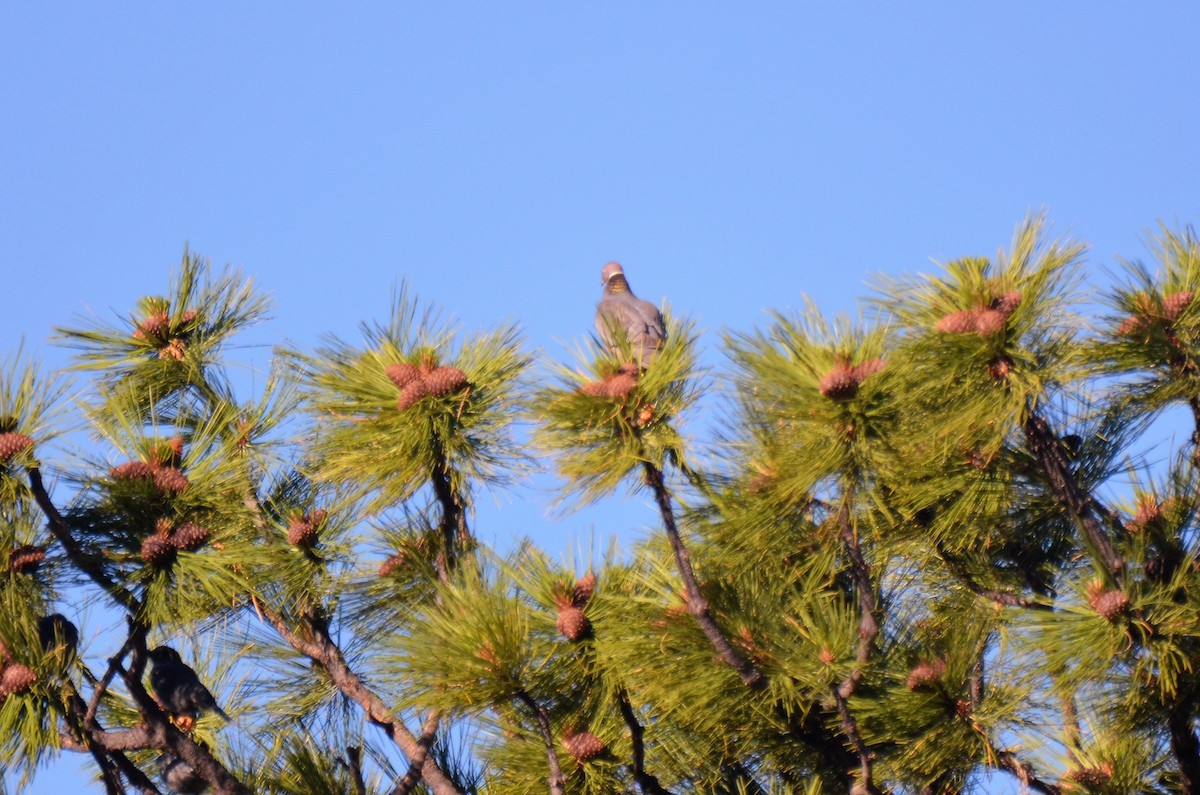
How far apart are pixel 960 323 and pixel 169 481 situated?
5.56ft

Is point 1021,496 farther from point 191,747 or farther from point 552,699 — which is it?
point 191,747

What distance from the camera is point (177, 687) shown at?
13.2ft

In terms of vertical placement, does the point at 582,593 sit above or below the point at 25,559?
below

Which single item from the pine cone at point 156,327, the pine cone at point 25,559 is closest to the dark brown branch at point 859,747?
the pine cone at point 25,559

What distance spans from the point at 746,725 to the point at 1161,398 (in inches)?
45.5

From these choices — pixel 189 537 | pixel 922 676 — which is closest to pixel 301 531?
pixel 189 537

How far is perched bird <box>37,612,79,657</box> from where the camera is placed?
3.03 metres

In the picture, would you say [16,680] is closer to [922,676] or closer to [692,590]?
[692,590]

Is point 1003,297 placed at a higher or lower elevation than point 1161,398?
higher

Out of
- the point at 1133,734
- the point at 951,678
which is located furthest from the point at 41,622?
the point at 1133,734

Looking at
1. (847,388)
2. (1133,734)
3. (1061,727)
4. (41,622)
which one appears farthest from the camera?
(1061,727)

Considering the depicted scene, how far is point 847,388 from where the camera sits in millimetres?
2867

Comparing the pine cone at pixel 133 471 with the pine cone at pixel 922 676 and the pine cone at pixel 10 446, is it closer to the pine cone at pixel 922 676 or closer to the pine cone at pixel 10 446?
the pine cone at pixel 10 446

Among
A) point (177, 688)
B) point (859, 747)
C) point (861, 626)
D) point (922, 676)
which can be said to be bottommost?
point (859, 747)
